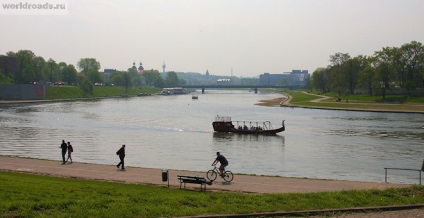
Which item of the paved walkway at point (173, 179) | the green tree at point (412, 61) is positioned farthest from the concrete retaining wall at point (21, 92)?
the paved walkway at point (173, 179)

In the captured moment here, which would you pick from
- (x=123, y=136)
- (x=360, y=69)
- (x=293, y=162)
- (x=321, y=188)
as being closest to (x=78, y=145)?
(x=123, y=136)

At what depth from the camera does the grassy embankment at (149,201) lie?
1977 centimetres

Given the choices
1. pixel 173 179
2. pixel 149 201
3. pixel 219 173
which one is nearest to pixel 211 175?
pixel 219 173

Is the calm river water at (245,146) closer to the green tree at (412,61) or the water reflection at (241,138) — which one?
the water reflection at (241,138)

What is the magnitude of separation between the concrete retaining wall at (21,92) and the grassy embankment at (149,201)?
152 metres

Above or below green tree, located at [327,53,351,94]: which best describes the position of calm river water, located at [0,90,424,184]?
below

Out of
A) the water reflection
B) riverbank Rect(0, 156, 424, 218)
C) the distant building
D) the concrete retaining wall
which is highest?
the distant building

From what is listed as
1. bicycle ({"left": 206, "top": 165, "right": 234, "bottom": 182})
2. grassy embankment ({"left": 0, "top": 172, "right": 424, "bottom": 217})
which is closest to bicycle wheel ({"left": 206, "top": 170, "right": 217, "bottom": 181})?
bicycle ({"left": 206, "top": 165, "right": 234, "bottom": 182})

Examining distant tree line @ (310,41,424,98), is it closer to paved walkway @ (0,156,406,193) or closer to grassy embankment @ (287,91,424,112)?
grassy embankment @ (287,91,424,112)

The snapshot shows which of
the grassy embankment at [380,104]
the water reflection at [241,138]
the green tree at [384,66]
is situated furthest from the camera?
the green tree at [384,66]

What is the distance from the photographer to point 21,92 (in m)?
170

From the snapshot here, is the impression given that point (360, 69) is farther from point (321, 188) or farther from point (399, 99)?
point (321, 188)

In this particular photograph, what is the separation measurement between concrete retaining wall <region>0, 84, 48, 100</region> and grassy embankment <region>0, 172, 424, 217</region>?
15221 cm

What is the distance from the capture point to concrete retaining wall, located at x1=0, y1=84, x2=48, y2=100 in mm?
166125
